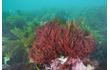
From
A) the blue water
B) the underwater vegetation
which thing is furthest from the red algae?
the blue water

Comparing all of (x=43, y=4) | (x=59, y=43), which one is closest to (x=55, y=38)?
(x=59, y=43)

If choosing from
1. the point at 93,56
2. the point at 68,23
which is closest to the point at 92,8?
the point at 68,23

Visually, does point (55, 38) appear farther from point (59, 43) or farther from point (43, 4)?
point (43, 4)

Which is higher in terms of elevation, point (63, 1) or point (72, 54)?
point (63, 1)

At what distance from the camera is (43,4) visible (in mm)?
1416

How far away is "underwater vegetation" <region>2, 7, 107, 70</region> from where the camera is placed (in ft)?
4.58

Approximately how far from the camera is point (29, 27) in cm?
141

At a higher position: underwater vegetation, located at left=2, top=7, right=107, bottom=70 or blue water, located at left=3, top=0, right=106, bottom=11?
blue water, located at left=3, top=0, right=106, bottom=11

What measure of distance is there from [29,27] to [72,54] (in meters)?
0.29

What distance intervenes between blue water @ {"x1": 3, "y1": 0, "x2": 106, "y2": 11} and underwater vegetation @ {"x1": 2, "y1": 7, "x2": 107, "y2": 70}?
3 centimetres

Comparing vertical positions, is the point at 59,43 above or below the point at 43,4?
below

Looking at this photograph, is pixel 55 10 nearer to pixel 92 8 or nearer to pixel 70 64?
pixel 92 8

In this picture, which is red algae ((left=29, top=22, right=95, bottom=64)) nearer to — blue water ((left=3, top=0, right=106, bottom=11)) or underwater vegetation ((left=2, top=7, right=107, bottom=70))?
underwater vegetation ((left=2, top=7, right=107, bottom=70))

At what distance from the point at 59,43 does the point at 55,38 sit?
4 centimetres
